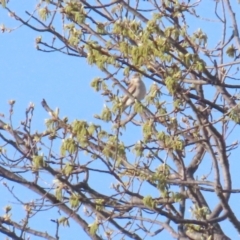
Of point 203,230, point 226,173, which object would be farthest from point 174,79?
point 203,230

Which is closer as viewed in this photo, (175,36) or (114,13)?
(175,36)

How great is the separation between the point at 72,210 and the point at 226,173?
4.04ft

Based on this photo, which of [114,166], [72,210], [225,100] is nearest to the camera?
[114,166]

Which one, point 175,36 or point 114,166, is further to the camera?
point 175,36

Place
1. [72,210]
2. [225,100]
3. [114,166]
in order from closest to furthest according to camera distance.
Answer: [114,166]
[72,210]
[225,100]

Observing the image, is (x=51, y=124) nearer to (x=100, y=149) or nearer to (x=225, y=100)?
(x=100, y=149)

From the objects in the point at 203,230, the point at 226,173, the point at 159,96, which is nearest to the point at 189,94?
the point at 159,96

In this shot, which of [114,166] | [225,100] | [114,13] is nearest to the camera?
[114,166]

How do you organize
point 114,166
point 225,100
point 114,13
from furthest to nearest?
point 114,13 → point 225,100 → point 114,166

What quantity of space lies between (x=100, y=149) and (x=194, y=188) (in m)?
1.00

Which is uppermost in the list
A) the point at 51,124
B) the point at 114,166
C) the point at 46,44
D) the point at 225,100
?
the point at 46,44

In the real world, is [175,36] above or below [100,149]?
Result: above

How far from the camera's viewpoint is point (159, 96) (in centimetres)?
721

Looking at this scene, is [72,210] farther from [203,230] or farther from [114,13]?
[114,13]
